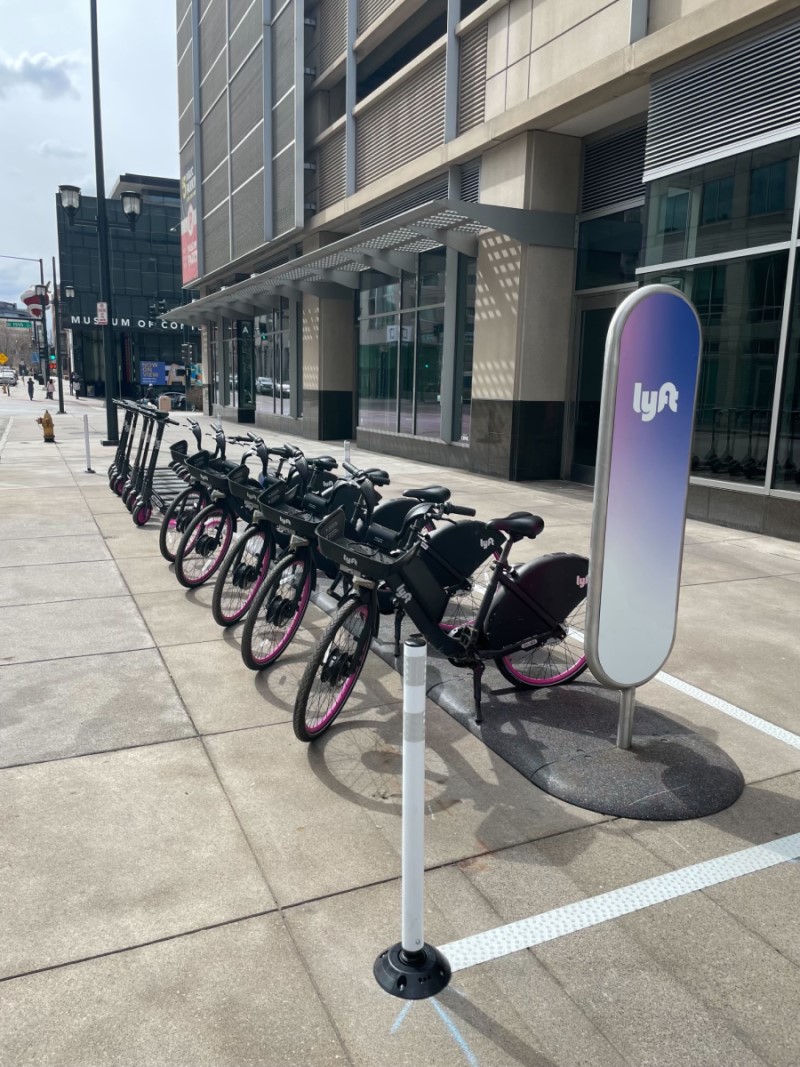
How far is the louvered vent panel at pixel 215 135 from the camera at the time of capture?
1104 inches

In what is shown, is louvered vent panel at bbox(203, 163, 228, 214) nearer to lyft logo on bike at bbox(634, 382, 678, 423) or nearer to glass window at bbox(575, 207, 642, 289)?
glass window at bbox(575, 207, 642, 289)

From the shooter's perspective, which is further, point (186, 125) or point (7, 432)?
point (186, 125)

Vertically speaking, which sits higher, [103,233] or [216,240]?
[216,240]

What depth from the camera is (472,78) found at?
14555mm

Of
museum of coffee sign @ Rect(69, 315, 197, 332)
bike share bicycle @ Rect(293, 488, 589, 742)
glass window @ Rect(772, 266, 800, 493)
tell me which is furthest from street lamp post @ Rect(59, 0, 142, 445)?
museum of coffee sign @ Rect(69, 315, 197, 332)

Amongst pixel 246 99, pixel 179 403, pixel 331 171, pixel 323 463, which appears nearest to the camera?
pixel 323 463

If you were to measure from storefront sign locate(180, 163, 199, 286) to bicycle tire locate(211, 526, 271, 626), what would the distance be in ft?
98.2

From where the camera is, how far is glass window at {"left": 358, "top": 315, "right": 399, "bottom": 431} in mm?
18625

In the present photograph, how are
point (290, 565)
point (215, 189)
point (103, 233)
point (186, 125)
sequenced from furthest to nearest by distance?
point (186, 125)
point (215, 189)
point (103, 233)
point (290, 565)

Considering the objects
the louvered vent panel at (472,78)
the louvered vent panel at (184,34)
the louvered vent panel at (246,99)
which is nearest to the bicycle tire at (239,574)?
the louvered vent panel at (472,78)

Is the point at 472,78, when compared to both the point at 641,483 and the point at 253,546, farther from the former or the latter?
the point at 641,483

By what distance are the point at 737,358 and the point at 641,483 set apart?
739 cm

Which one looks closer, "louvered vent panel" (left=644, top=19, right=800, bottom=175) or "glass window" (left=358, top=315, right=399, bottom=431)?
"louvered vent panel" (left=644, top=19, right=800, bottom=175)

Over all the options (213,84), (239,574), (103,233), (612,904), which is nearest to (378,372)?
(103,233)
